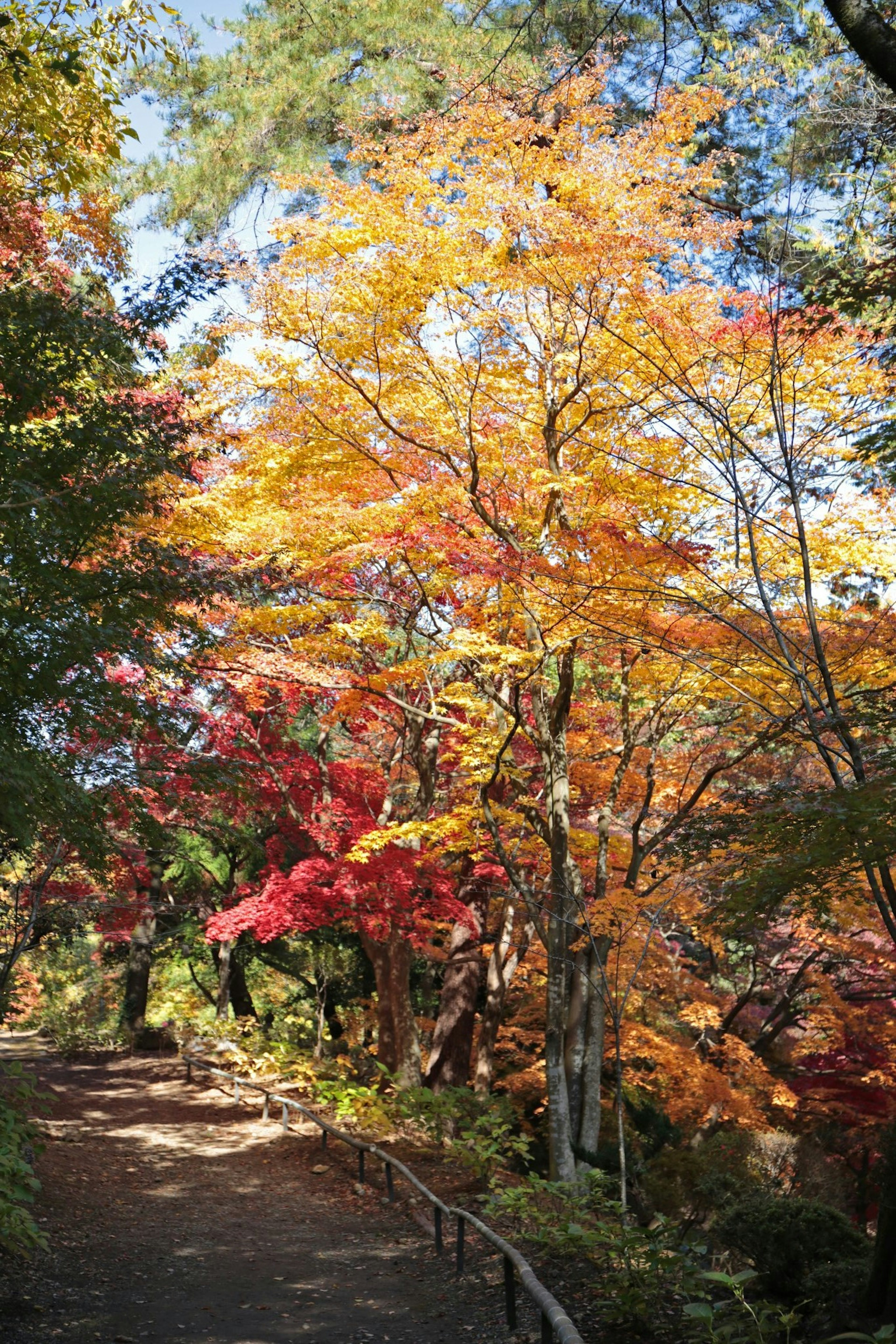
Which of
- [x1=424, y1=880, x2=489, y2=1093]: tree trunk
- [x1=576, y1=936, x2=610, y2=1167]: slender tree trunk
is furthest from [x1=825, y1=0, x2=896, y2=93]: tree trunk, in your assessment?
[x1=424, y1=880, x2=489, y2=1093]: tree trunk

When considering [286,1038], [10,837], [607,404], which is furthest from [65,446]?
[286,1038]

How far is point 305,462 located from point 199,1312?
7390mm

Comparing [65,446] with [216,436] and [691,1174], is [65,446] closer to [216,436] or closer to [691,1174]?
[216,436]

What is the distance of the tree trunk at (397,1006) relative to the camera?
12.8 meters

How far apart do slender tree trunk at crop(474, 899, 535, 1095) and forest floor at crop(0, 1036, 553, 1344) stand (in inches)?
95.8

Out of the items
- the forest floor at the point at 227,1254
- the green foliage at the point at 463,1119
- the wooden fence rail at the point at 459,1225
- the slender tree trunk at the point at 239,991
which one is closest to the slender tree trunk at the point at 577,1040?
the green foliage at the point at 463,1119

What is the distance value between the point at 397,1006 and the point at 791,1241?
7.41 meters

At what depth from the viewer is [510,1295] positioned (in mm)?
5504

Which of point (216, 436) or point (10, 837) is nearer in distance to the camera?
point (10, 837)

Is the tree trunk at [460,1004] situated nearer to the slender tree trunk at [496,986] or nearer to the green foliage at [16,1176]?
the slender tree trunk at [496,986]

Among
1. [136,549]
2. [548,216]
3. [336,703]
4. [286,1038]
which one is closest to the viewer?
[136,549]

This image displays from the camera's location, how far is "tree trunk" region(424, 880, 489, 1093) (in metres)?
13.4

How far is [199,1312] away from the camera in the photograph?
5.91 m

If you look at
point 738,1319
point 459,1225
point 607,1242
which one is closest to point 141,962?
point 459,1225
